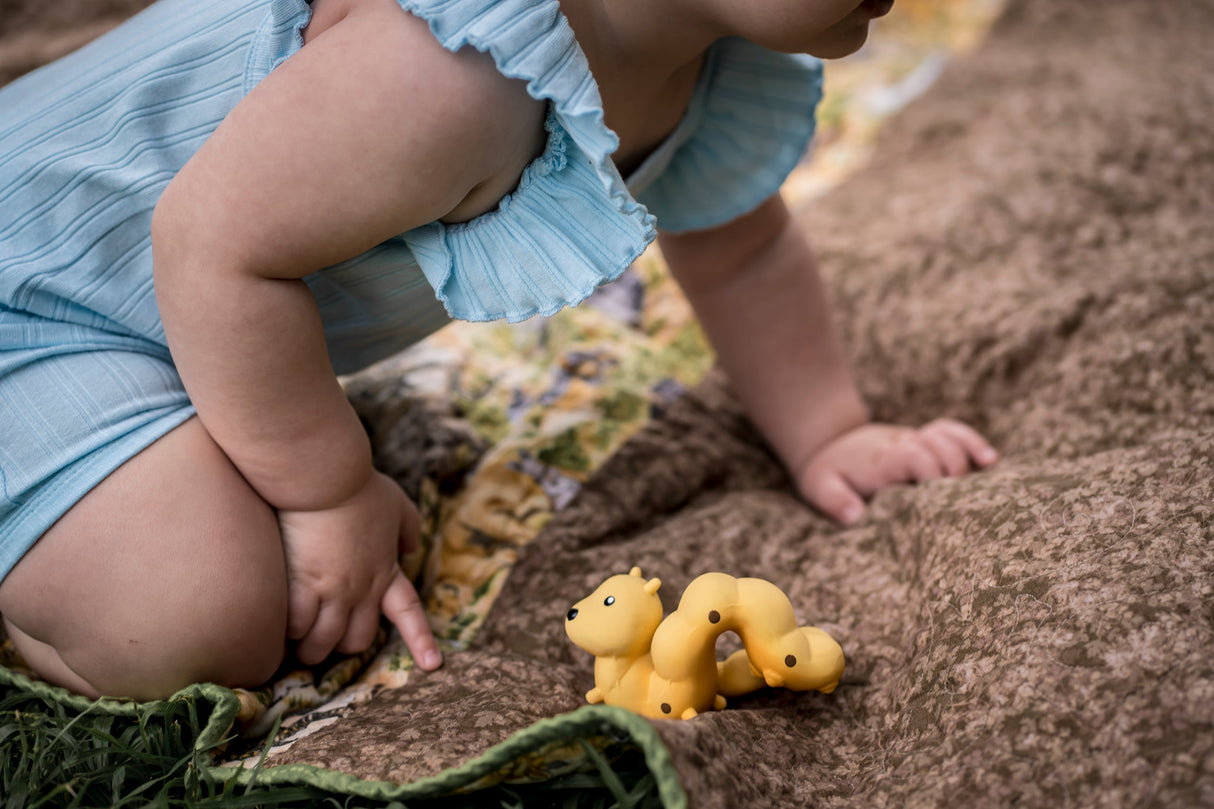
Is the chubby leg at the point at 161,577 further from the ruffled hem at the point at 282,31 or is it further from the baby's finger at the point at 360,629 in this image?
the ruffled hem at the point at 282,31

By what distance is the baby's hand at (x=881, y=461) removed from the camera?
102 cm

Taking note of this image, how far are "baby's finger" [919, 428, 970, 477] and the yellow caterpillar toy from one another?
1.26 feet

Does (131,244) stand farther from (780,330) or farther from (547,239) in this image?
(780,330)

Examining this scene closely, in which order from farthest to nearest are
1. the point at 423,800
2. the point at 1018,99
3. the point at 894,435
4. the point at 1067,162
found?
the point at 1018,99
the point at 1067,162
the point at 894,435
the point at 423,800

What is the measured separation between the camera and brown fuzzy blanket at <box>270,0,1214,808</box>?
0.58 meters

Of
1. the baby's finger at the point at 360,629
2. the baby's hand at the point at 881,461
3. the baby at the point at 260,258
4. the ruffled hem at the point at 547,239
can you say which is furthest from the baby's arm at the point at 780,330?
the baby's finger at the point at 360,629

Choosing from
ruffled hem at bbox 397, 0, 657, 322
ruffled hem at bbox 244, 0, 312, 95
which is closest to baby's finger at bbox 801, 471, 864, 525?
ruffled hem at bbox 397, 0, 657, 322

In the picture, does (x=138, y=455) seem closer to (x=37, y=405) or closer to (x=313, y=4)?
(x=37, y=405)

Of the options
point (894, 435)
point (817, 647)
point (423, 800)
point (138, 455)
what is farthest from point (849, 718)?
point (138, 455)

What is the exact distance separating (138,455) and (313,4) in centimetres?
39

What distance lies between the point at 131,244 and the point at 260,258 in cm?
21

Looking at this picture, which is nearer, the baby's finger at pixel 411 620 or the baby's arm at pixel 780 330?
the baby's finger at pixel 411 620

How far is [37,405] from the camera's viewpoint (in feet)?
2.63

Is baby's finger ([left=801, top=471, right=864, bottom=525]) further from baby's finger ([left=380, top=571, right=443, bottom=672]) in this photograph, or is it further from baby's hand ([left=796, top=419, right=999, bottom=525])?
baby's finger ([left=380, top=571, right=443, bottom=672])
